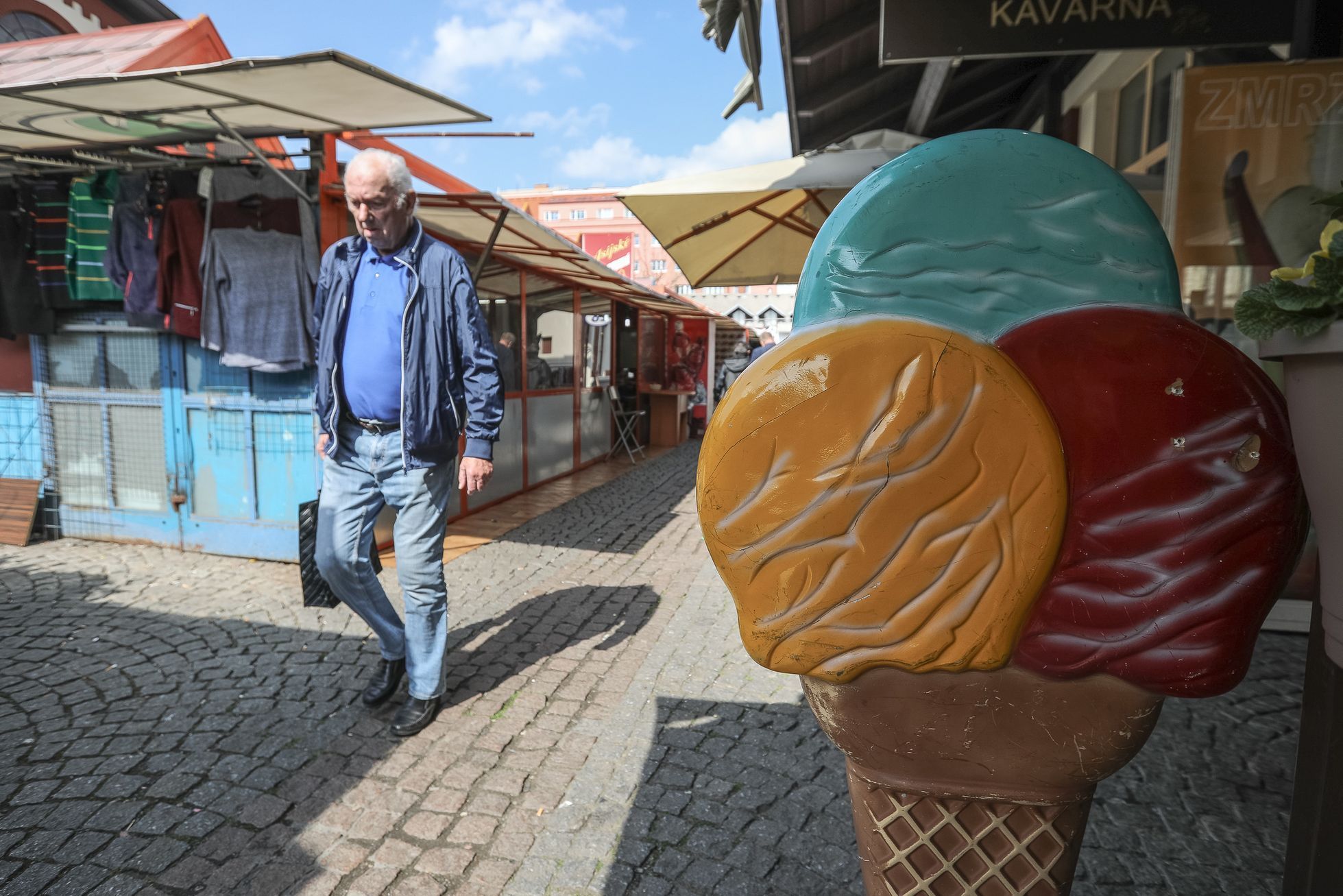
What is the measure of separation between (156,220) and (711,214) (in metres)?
3.65

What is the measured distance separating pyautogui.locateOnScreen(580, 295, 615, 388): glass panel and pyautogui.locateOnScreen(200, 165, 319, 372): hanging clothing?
212 inches

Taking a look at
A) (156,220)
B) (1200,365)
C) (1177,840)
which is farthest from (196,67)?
(1177,840)

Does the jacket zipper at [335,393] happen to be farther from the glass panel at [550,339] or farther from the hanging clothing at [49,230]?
the glass panel at [550,339]

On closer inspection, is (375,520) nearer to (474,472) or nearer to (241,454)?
(474,472)

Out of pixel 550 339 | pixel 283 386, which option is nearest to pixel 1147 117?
pixel 283 386

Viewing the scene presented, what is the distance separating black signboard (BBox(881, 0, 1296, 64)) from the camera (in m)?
2.06

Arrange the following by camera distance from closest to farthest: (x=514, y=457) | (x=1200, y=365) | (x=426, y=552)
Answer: (x=1200, y=365)
(x=426, y=552)
(x=514, y=457)

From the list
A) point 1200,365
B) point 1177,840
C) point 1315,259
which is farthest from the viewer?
point 1177,840

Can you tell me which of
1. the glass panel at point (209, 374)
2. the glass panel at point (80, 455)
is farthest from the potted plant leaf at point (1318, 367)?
the glass panel at point (80, 455)

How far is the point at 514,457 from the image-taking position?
25.7 feet

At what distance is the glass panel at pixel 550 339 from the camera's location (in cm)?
818

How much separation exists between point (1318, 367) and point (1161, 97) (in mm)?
3832

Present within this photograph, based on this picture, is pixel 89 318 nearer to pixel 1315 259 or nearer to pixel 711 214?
pixel 711 214

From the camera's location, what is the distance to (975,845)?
2.95 ft
